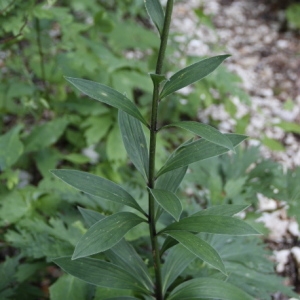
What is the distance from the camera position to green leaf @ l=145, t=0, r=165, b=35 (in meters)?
0.96

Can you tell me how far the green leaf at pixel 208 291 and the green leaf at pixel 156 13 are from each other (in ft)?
2.24

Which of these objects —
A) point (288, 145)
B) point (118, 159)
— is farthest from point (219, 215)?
point (288, 145)

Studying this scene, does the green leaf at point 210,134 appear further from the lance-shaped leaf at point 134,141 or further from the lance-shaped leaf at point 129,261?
the lance-shaped leaf at point 129,261

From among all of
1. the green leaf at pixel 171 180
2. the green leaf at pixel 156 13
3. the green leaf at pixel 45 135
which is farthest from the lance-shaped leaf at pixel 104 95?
the green leaf at pixel 45 135

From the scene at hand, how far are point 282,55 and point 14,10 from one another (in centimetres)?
239

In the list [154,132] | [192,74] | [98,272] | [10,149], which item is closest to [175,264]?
[98,272]

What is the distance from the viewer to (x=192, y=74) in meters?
0.98

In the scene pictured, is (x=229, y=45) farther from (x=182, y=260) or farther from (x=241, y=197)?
(x=182, y=260)

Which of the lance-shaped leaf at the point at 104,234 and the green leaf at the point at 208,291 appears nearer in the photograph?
the lance-shaped leaf at the point at 104,234

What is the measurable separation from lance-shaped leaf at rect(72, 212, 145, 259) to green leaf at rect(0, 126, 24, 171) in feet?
2.95

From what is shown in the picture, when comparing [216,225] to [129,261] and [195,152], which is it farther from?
[129,261]

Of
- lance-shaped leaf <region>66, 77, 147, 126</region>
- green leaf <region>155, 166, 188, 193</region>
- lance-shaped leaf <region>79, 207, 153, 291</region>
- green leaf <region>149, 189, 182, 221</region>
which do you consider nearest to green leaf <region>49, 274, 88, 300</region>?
lance-shaped leaf <region>79, 207, 153, 291</region>

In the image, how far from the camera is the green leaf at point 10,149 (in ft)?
6.12

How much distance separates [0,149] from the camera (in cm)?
190
